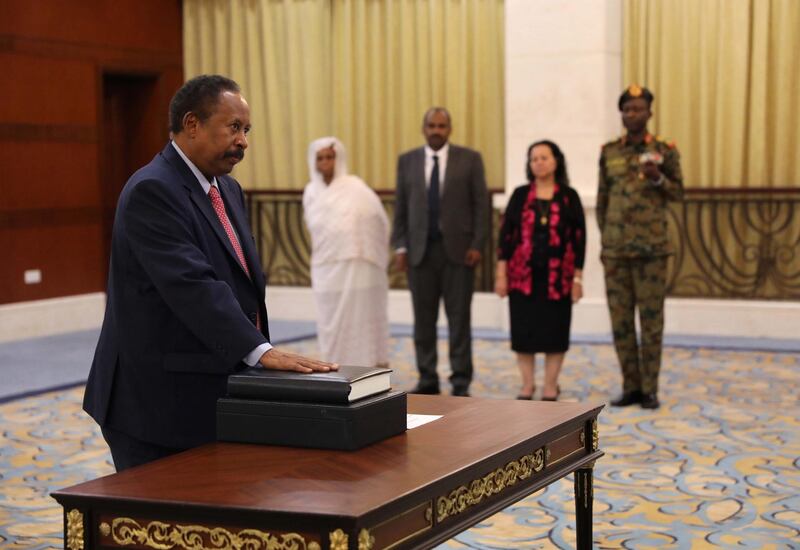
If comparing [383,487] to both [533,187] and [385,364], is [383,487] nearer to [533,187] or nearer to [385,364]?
[533,187]

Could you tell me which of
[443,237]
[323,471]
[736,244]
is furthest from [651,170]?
[323,471]

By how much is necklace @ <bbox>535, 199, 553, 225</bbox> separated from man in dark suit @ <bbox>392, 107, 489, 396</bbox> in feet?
1.88

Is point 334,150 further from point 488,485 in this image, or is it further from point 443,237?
point 488,485

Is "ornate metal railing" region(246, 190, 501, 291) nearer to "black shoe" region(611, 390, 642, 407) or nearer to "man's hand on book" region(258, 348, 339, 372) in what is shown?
"black shoe" region(611, 390, 642, 407)

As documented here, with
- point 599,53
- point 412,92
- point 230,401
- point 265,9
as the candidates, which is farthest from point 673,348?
point 230,401

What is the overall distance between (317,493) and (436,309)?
5.38 metres

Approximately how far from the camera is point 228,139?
9.77 ft

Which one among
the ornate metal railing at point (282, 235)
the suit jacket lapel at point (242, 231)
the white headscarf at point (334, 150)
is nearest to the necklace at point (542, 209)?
the white headscarf at point (334, 150)

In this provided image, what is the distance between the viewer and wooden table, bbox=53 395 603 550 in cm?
229

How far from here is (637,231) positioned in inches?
273

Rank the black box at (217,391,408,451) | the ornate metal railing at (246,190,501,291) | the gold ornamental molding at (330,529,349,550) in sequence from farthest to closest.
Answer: the ornate metal railing at (246,190,501,291), the black box at (217,391,408,451), the gold ornamental molding at (330,529,349,550)

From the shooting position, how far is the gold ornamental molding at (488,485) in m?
2.60

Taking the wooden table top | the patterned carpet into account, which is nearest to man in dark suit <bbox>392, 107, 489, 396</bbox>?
the patterned carpet

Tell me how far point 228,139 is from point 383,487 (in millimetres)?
991
